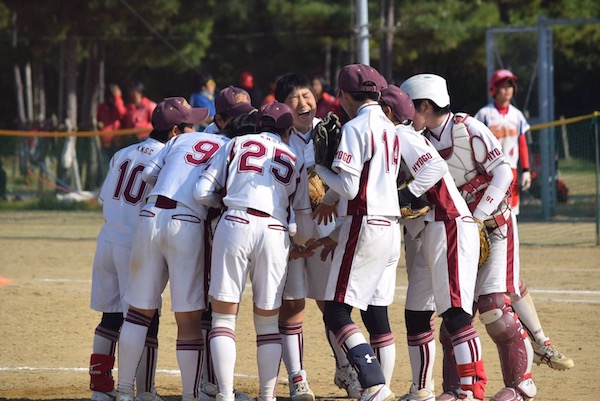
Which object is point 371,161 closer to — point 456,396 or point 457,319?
point 457,319

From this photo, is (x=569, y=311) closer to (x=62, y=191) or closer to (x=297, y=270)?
(x=297, y=270)

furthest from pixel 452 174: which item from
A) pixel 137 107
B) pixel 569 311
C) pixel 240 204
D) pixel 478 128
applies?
pixel 137 107

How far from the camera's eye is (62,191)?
776 inches

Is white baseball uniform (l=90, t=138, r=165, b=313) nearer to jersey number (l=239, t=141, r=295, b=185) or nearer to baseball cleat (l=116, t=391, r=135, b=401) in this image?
baseball cleat (l=116, t=391, r=135, b=401)

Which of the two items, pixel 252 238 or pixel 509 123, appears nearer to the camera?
pixel 252 238

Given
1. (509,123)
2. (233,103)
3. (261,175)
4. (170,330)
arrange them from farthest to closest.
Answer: (509,123)
(170,330)
(233,103)
(261,175)

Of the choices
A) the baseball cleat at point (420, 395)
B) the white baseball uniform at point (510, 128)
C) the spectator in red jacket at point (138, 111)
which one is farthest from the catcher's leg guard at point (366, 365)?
the spectator in red jacket at point (138, 111)

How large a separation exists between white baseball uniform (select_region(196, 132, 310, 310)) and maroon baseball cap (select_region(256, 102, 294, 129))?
0.13 metres

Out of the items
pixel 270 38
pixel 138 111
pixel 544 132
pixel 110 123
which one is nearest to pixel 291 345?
pixel 544 132

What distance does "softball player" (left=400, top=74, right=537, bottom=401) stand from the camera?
6.70 m

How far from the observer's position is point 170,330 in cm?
947

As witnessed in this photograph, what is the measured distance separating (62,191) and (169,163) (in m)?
13.6

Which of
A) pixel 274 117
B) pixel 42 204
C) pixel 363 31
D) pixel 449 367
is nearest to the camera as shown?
pixel 274 117

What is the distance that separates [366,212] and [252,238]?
2.29ft
